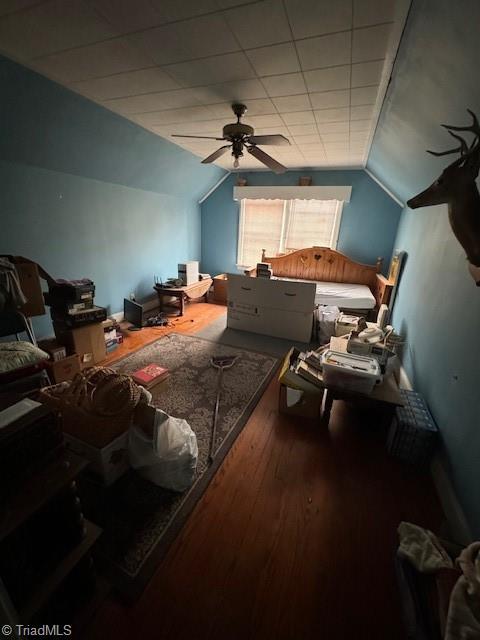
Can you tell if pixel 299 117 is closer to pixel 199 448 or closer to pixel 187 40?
pixel 187 40

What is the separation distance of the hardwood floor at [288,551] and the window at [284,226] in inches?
149

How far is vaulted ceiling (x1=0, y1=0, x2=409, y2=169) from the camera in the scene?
1303mm

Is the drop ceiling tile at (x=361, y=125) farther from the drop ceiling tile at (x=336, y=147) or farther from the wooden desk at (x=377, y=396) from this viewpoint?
the wooden desk at (x=377, y=396)

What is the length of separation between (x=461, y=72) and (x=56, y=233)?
3554 millimetres

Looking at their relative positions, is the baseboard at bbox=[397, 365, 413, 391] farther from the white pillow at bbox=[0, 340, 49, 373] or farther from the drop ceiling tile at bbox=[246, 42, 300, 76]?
the white pillow at bbox=[0, 340, 49, 373]

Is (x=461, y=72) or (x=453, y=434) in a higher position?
(x=461, y=72)

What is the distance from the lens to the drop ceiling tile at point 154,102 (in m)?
2.16

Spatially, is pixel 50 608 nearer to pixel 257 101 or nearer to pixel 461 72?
pixel 461 72

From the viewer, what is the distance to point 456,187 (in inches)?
48.9

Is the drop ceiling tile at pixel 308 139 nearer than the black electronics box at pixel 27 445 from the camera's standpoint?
No

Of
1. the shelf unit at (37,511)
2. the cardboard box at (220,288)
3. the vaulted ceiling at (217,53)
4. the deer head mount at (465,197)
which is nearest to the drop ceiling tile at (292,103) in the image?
the vaulted ceiling at (217,53)

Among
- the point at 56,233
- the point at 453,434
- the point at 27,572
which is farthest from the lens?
the point at 56,233

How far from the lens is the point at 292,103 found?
7.25 feet

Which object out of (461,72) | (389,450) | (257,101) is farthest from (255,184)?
(389,450)
